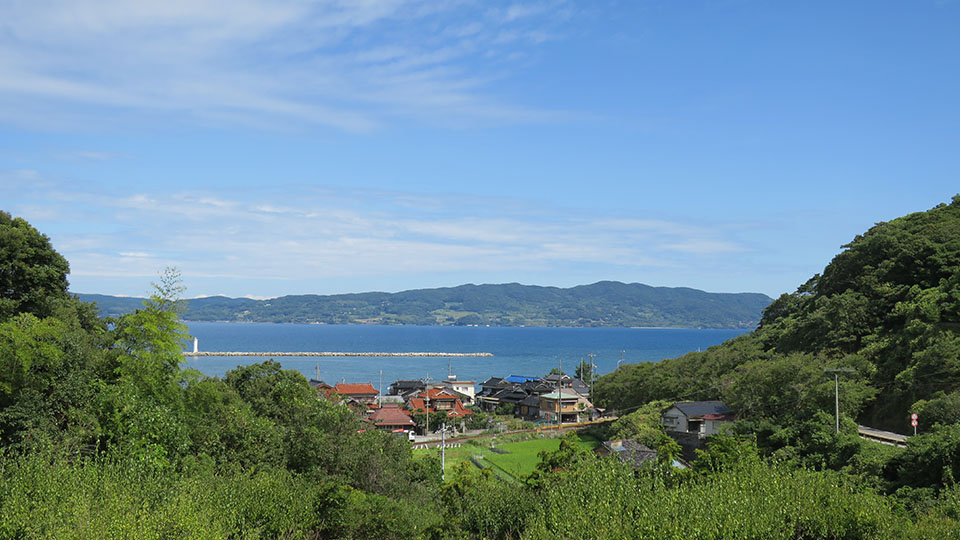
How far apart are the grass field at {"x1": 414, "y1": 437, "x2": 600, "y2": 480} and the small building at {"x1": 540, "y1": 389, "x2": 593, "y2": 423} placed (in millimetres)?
10332

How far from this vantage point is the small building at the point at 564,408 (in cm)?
4894

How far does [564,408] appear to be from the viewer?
49438mm

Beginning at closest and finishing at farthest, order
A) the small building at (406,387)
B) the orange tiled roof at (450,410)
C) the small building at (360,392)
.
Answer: the orange tiled roof at (450,410) → the small building at (360,392) → the small building at (406,387)

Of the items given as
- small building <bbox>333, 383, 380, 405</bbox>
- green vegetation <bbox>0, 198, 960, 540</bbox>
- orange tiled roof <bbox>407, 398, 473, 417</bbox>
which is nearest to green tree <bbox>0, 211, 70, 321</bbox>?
green vegetation <bbox>0, 198, 960, 540</bbox>

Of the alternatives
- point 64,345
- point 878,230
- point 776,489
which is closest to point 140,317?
point 64,345

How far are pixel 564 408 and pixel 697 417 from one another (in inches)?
715

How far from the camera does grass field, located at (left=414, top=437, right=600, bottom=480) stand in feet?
96.0

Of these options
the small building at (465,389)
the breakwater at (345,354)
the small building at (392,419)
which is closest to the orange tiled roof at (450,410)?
the small building at (392,419)

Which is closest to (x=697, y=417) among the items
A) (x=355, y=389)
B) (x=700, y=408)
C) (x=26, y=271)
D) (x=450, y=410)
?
(x=700, y=408)

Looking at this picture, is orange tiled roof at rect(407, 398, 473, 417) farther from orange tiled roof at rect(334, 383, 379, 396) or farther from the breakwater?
the breakwater

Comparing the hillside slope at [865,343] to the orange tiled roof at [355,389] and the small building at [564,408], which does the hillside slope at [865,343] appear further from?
the orange tiled roof at [355,389]

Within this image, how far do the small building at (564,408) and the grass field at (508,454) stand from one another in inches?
407

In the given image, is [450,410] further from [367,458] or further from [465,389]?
[367,458]

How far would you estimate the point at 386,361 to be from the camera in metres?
108
